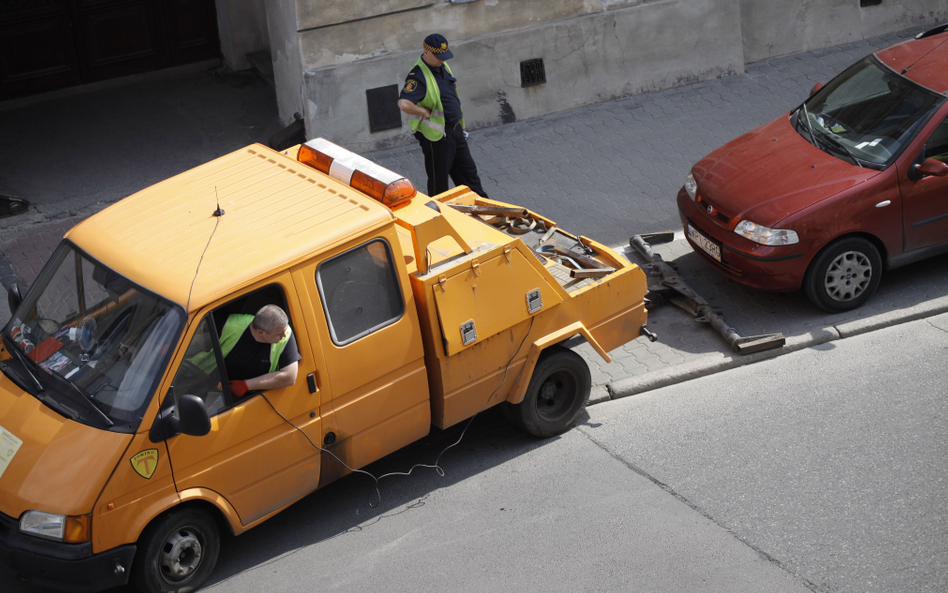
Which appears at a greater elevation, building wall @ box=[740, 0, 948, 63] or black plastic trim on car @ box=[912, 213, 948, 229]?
building wall @ box=[740, 0, 948, 63]

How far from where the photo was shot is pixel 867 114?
8258 millimetres

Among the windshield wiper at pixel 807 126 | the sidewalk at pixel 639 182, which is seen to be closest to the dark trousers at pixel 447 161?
the sidewalk at pixel 639 182

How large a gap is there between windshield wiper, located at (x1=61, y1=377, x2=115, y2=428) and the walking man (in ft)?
13.7

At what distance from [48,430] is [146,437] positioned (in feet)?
1.82

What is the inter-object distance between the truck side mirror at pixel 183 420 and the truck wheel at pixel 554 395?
92.1 inches

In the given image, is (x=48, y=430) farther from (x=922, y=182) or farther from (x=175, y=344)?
(x=922, y=182)

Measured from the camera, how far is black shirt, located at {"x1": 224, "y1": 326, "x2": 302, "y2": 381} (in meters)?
5.24

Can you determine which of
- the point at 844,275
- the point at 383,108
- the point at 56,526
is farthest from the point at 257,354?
the point at 383,108

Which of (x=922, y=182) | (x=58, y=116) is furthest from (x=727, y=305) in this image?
(x=58, y=116)

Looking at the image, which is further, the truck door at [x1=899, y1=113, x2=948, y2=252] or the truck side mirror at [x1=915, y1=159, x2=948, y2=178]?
the truck door at [x1=899, y1=113, x2=948, y2=252]

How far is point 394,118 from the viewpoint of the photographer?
1101 centimetres

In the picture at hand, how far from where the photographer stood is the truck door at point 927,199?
7.74 meters

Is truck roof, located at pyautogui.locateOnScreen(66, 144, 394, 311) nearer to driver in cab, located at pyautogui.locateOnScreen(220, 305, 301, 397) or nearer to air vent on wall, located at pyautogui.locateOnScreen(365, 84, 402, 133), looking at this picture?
driver in cab, located at pyautogui.locateOnScreen(220, 305, 301, 397)

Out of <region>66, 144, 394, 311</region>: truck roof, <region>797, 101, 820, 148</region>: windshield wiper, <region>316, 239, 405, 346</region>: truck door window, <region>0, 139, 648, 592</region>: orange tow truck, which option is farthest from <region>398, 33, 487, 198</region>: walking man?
<region>316, 239, 405, 346</region>: truck door window
